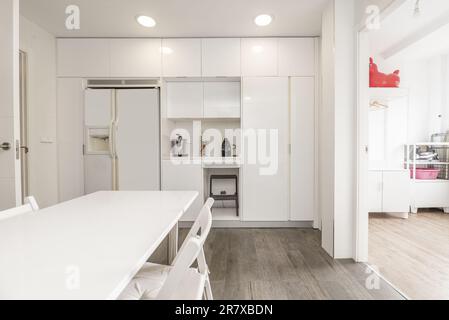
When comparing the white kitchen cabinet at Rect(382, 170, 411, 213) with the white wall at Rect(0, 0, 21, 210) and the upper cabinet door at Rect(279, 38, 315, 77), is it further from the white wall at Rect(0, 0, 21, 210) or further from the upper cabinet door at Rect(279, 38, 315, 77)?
the white wall at Rect(0, 0, 21, 210)

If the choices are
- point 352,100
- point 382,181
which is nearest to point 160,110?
point 352,100

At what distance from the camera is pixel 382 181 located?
3.56 m

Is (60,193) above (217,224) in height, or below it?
above

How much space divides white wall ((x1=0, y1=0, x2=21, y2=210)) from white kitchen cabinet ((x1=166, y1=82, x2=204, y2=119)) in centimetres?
174

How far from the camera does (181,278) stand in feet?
2.51

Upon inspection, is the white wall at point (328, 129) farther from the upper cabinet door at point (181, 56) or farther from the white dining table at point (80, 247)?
the white dining table at point (80, 247)

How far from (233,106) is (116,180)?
1.81 metres

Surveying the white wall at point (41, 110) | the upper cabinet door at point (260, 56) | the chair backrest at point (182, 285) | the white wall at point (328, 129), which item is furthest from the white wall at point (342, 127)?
the white wall at point (41, 110)

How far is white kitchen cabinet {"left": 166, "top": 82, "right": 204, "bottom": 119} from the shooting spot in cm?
349

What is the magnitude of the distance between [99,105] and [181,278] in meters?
3.05

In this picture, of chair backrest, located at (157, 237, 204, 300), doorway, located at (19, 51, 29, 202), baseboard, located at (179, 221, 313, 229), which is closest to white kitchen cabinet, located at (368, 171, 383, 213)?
baseboard, located at (179, 221, 313, 229)

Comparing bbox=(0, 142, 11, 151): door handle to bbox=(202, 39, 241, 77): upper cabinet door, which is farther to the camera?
bbox=(202, 39, 241, 77): upper cabinet door
